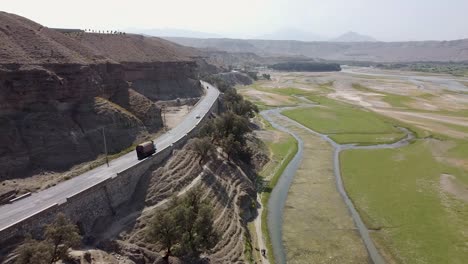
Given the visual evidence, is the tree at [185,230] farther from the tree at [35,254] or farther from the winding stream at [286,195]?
the tree at [35,254]

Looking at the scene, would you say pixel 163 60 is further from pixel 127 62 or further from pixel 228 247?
pixel 228 247

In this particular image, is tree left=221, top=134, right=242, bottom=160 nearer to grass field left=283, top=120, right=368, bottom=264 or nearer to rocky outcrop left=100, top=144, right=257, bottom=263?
rocky outcrop left=100, top=144, right=257, bottom=263

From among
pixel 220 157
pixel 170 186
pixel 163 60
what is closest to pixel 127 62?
pixel 163 60

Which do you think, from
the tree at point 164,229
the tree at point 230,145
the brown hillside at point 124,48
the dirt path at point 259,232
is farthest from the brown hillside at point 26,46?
the dirt path at point 259,232

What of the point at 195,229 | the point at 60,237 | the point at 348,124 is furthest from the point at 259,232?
the point at 348,124

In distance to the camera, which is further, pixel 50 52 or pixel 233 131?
pixel 233 131

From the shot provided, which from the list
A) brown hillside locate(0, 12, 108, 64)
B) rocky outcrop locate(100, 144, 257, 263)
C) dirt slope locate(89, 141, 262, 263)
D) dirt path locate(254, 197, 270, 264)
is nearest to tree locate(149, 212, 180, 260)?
rocky outcrop locate(100, 144, 257, 263)

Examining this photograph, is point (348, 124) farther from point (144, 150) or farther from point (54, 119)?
point (54, 119)
